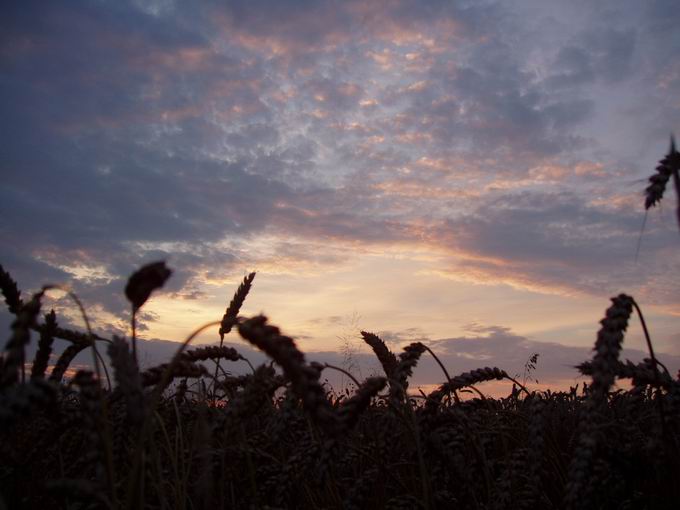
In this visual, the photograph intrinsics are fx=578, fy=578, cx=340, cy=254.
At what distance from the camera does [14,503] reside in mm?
3135

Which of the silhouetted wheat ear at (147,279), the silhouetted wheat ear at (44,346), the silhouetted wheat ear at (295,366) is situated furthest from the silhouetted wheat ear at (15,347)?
the silhouetted wheat ear at (44,346)

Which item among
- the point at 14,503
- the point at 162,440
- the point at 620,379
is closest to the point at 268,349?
the point at 620,379

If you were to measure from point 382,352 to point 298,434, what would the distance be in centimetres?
101

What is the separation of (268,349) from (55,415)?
1.20 meters

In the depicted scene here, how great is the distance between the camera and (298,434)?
13.8ft

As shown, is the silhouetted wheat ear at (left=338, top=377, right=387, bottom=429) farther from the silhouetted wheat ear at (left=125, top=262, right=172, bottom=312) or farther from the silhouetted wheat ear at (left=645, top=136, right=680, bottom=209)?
the silhouetted wheat ear at (left=645, top=136, right=680, bottom=209)

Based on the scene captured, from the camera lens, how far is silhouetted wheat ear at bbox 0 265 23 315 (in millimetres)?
2902

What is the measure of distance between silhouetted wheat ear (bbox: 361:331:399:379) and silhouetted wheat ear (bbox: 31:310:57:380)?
1.84 meters

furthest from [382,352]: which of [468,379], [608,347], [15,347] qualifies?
[15,347]

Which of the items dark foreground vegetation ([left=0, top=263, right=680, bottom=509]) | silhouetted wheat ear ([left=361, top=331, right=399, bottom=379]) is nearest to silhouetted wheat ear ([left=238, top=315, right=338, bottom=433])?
dark foreground vegetation ([left=0, top=263, right=680, bottom=509])

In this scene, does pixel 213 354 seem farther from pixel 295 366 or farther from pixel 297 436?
pixel 295 366

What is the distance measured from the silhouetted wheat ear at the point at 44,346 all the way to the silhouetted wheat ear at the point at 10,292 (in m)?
0.16

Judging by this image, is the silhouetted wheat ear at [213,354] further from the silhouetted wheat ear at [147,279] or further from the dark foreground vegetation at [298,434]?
the silhouetted wheat ear at [147,279]

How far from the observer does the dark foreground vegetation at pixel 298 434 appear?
1769mm
